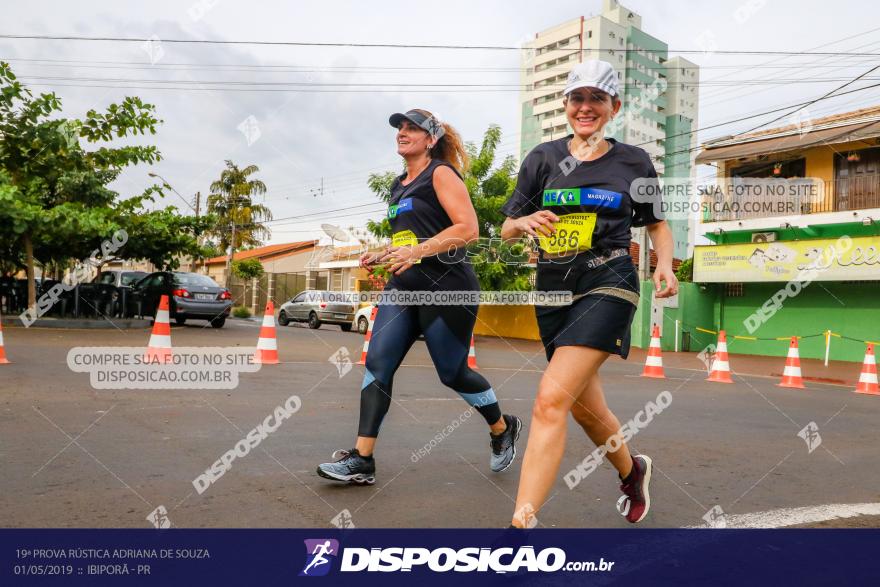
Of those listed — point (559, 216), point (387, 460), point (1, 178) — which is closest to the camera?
point (559, 216)

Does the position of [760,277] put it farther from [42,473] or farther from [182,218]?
[42,473]

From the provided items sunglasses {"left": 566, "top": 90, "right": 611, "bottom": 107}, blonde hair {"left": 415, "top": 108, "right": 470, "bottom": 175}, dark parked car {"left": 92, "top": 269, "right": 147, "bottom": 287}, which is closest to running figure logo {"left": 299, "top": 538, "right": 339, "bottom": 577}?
sunglasses {"left": 566, "top": 90, "right": 611, "bottom": 107}

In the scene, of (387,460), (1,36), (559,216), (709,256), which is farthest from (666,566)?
(709,256)

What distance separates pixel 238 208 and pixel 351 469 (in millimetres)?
38112

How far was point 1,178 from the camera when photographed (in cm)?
1338

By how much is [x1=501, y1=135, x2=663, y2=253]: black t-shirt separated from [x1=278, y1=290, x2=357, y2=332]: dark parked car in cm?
1852

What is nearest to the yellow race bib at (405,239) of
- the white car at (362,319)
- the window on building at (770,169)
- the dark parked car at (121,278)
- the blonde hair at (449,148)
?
the blonde hair at (449,148)

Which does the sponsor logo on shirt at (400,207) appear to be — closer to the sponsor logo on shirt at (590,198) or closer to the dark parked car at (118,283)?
the sponsor logo on shirt at (590,198)

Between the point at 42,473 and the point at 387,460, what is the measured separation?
1.73 m

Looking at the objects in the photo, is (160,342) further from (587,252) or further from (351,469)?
(587,252)

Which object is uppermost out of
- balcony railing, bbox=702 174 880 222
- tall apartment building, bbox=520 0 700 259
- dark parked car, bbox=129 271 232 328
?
tall apartment building, bbox=520 0 700 259

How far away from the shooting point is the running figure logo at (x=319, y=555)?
2.24 m

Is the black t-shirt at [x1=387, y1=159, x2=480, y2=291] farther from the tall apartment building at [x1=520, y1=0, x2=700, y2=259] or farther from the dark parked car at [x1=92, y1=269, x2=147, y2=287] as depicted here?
the tall apartment building at [x1=520, y1=0, x2=700, y2=259]

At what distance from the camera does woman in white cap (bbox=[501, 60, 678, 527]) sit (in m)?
2.54
